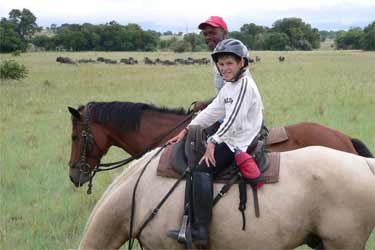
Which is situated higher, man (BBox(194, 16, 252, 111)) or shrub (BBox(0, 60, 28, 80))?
man (BBox(194, 16, 252, 111))

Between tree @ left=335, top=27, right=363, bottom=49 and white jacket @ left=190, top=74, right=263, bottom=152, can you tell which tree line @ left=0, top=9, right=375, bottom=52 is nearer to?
tree @ left=335, top=27, right=363, bottom=49

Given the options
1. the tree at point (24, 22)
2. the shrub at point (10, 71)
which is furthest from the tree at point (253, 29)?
the shrub at point (10, 71)

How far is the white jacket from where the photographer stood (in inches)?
147

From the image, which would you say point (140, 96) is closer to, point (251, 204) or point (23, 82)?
point (23, 82)

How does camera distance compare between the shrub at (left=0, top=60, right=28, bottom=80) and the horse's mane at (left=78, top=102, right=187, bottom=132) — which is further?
the shrub at (left=0, top=60, right=28, bottom=80)

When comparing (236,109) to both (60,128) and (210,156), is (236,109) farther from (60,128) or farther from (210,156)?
(60,128)

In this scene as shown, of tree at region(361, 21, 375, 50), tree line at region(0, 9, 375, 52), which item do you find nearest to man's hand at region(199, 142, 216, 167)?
tree line at region(0, 9, 375, 52)

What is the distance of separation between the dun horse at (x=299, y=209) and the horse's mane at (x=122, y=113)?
94.8 inches

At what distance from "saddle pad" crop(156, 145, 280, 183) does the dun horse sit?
0.04m

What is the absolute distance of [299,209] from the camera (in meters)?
3.64

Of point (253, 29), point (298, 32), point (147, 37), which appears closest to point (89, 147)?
point (147, 37)

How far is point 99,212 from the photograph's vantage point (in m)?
4.05

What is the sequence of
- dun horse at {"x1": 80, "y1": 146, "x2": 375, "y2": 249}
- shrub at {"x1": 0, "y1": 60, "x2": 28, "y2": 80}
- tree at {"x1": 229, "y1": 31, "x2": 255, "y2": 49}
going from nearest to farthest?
dun horse at {"x1": 80, "y1": 146, "x2": 375, "y2": 249}, shrub at {"x1": 0, "y1": 60, "x2": 28, "y2": 80}, tree at {"x1": 229, "y1": 31, "x2": 255, "y2": 49}

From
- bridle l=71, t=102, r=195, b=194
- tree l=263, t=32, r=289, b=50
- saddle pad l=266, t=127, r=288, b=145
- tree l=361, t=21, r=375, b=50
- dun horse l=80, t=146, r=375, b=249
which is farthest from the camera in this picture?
tree l=263, t=32, r=289, b=50
